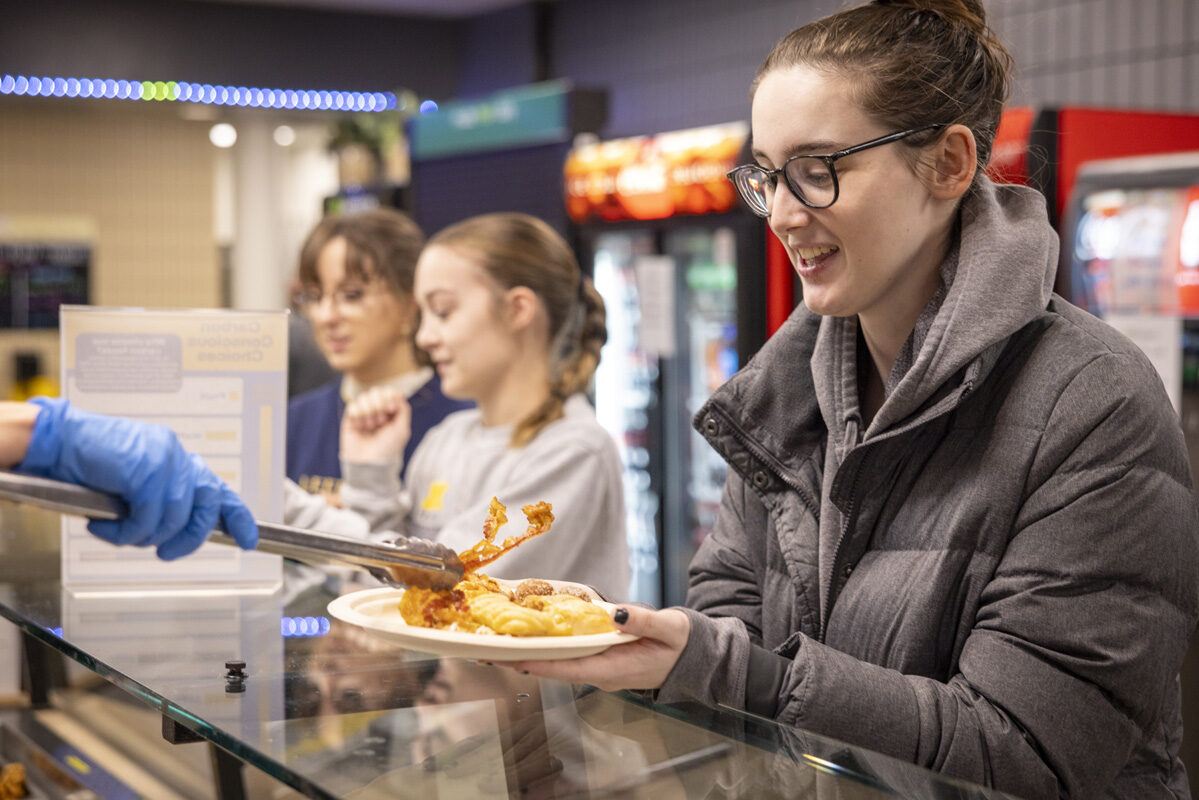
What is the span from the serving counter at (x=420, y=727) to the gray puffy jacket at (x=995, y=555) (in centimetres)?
10

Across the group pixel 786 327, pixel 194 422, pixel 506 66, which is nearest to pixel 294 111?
pixel 506 66

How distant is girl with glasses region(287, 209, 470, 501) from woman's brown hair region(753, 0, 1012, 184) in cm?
184

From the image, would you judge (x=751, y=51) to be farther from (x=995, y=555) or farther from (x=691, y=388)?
(x=995, y=555)

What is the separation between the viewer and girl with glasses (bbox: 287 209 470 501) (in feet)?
10.6

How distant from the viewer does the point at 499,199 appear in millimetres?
6195

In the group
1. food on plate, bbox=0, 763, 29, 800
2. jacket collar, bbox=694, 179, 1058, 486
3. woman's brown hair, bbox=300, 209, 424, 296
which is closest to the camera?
jacket collar, bbox=694, 179, 1058, 486

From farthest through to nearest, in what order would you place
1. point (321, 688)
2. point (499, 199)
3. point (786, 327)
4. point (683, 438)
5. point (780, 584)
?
point (499, 199) → point (683, 438) → point (786, 327) → point (780, 584) → point (321, 688)

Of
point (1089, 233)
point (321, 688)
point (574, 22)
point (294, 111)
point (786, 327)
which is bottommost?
point (321, 688)

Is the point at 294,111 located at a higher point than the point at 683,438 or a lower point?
higher

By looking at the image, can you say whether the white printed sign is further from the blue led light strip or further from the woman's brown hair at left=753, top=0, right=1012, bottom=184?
the blue led light strip

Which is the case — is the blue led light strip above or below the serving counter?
above

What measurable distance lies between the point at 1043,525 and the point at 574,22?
752 cm

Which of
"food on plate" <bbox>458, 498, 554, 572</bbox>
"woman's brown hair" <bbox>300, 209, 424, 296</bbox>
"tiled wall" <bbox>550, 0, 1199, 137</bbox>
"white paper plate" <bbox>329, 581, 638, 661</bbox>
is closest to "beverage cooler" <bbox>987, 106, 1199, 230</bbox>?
"tiled wall" <bbox>550, 0, 1199, 137</bbox>

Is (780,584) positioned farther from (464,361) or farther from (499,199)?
(499,199)
